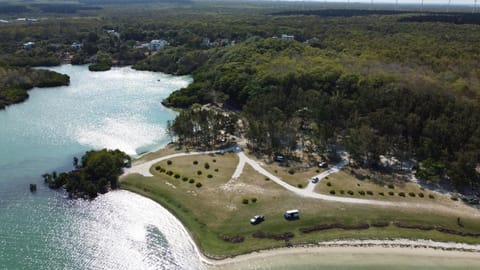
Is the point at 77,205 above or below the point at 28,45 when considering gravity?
below

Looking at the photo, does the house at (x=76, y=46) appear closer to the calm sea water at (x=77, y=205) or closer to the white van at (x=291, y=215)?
the calm sea water at (x=77, y=205)

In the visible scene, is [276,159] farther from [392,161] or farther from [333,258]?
[333,258]

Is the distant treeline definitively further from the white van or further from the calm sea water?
the white van

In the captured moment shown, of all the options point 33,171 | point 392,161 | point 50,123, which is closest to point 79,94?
point 50,123

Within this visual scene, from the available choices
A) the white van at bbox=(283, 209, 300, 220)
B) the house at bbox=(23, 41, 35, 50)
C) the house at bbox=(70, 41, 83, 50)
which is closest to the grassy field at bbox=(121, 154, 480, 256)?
the white van at bbox=(283, 209, 300, 220)

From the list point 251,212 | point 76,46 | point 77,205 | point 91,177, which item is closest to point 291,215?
point 251,212

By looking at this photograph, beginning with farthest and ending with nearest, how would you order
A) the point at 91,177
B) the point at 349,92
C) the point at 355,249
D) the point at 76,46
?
1. the point at 76,46
2. the point at 349,92
3. the point at 91,177
4. the point at 355,249

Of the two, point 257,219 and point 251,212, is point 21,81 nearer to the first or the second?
point 251,212

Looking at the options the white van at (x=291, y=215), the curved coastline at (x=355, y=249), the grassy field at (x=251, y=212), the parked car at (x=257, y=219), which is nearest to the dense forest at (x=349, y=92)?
the grassy field at (x=251, y=212)
